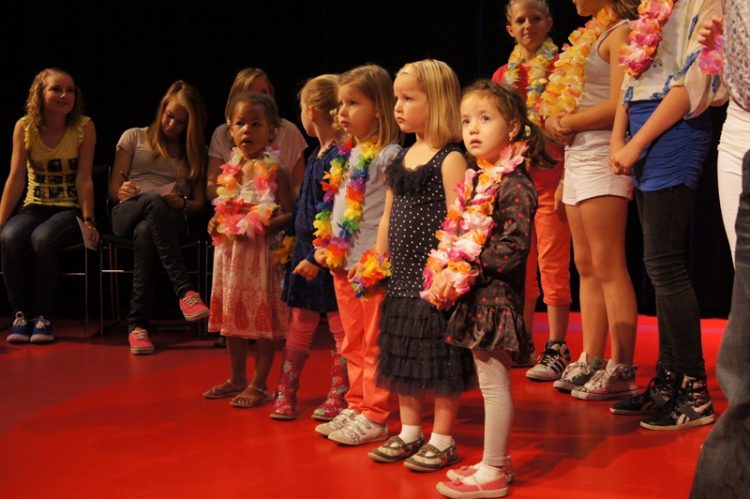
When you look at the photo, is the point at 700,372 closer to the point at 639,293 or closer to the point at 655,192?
the point at 655,192

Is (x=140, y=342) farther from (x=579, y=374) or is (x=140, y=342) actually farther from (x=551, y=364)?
(x=579, y=374)

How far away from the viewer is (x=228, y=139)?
16.2 feet

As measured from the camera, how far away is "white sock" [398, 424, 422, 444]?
2861mm

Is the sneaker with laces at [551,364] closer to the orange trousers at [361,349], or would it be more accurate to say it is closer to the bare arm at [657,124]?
the orange trousers at [361,349]

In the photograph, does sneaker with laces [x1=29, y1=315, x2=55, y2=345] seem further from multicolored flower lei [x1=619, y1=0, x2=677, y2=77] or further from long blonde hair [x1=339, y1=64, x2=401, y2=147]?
multicolored flower lei [x1=619, y1=0, x2=677, y2=77]

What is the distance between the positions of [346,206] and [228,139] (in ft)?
6.33

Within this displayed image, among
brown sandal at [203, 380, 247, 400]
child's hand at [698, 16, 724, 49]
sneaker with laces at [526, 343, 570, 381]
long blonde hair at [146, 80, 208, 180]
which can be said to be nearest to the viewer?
child's hand at [698, 16, 724, 49]

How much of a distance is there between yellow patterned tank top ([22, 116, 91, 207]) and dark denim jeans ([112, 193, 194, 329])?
0.47m

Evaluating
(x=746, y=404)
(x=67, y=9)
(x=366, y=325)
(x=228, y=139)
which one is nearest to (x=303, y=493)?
(x=366, y=325)

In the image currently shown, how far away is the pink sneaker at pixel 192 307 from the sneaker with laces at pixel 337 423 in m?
1.33

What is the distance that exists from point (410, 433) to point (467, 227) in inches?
27.3

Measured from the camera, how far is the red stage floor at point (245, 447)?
2588mm

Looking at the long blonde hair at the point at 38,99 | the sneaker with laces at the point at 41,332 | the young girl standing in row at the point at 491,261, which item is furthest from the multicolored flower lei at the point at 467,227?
the long blonde hair at the point at 38,99

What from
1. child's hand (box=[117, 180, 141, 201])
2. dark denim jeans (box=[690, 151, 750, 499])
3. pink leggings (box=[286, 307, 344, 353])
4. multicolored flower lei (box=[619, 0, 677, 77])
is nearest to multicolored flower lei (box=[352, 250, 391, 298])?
pink leggings (box=[286, 307, 344, 353])
